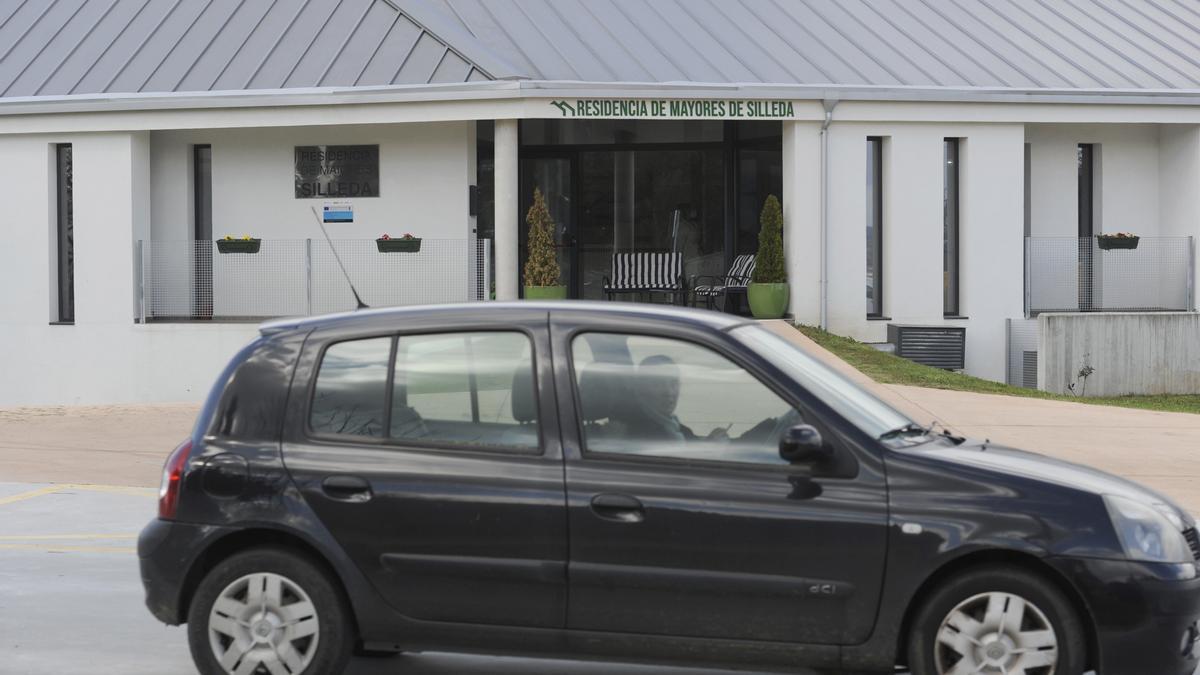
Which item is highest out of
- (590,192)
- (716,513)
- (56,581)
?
(590,192)

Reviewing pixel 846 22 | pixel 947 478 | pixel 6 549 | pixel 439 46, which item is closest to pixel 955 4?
pixel 846 22

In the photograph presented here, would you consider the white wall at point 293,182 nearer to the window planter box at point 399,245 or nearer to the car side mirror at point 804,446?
the window planter box at point 399,245

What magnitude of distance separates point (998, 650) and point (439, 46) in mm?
16731

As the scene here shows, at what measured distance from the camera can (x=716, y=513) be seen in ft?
17.8

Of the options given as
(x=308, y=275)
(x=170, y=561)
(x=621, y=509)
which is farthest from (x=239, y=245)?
(x=621, y=509)

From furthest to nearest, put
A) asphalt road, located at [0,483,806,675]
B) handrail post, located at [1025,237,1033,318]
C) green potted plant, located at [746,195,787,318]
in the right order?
handrail post, located at [1025,237,1033,318], green potted plant, located at [746,195,787,318], asphalt road, located at [0,483,806,675]

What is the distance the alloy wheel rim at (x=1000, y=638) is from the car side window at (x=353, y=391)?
2.19 meters

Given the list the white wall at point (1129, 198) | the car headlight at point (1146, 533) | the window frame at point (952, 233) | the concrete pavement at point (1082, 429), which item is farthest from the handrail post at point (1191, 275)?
the car headlight at point (1146, 533)

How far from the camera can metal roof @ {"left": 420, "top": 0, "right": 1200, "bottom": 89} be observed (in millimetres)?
21281

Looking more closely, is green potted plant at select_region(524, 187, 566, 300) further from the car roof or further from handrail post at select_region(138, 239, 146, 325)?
the car roof

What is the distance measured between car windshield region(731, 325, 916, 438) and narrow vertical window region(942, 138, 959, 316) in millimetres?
15902

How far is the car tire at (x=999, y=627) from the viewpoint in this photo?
17.4 feet

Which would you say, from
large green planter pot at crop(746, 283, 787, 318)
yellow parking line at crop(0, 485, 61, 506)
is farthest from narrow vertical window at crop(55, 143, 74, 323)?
yellow parking line at crop(0, 485, 61, 506)

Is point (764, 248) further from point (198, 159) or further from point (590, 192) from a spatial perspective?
point (198, 159)
